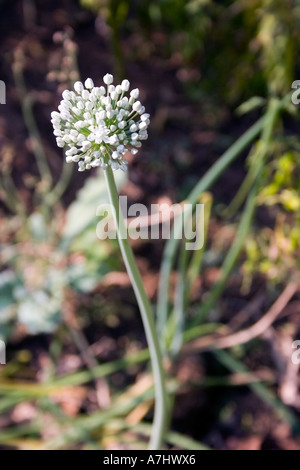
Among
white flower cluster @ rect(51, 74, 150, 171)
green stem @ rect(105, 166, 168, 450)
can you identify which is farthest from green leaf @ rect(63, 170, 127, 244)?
white flower cluster @ rect(51, 74, 150, 171)

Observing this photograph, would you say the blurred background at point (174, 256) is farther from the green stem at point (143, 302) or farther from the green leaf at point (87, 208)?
the green stem at point (143, 302)

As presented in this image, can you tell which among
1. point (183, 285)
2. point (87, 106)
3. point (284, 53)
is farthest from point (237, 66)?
point (87, 106)

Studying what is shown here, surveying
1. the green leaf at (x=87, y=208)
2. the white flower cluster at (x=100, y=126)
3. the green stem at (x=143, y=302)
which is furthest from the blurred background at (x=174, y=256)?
the white flower cluster at (x=100, y=126)

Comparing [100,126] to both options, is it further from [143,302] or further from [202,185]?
[202,185]
